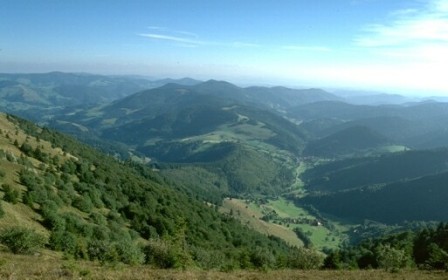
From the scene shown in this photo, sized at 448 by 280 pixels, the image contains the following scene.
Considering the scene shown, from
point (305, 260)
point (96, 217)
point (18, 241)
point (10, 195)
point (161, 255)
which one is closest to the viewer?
point (18, 241)

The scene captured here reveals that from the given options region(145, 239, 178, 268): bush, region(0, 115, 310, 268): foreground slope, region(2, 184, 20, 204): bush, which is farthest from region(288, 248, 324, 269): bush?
region(2, 184, 20, 204): bush

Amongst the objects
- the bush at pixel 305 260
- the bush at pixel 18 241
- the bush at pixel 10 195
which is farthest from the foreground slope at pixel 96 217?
the bush at pixel 18 241

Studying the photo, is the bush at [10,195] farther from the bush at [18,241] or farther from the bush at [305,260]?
the bush at [305,260]

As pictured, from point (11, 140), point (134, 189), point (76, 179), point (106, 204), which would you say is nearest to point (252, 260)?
point (106, 204)

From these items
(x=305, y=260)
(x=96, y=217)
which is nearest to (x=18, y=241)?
(x=96, y=217)

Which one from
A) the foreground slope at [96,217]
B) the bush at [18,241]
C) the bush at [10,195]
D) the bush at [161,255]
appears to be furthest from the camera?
Result: the bush at [10,195]

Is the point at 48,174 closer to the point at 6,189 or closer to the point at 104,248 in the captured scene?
the point at 6,189

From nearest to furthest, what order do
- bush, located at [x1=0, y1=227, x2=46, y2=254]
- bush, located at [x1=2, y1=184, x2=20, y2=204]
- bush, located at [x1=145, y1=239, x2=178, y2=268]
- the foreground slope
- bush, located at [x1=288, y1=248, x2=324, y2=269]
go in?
bush, located at [x1=0, y1=227, x2=46, y2=254]
bush, located at [x1=145, y1=239, x2=178, y2=268]
the foreground slope
bush, located at [x1=2, y1=184, x2=20, y2=204]
bush, located at [x1=288, y1=248, x2=324, y2=269]

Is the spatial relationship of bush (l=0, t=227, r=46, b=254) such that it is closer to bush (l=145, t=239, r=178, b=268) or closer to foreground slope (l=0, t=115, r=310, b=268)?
foreground slope (l=0, t=115, r=310, b=268)

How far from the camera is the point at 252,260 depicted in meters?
51.8

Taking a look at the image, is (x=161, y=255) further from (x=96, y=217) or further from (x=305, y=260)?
(x=96, y=217)

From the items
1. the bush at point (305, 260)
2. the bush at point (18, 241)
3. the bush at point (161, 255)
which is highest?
the bush at point (18, 241)

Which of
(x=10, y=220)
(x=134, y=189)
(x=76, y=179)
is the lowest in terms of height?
(x=134, y=189)

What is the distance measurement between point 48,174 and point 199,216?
225 ft
